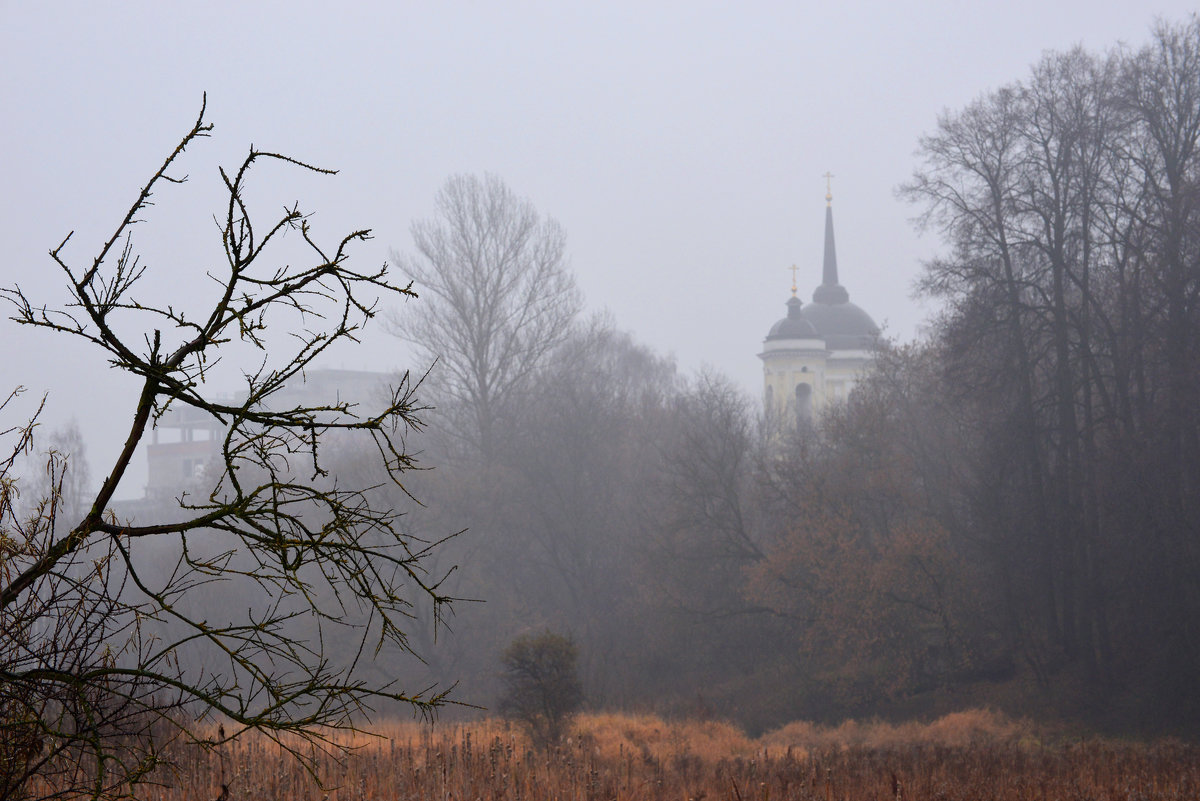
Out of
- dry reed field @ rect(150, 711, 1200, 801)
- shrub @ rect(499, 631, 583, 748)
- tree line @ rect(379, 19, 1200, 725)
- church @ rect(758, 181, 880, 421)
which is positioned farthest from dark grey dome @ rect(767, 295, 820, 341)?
shrub @ rect(499, 631, 583, 748)

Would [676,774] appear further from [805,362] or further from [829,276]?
[829,276]

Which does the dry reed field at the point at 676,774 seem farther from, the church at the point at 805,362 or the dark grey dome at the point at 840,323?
the dark grey dome at the point at 840,323

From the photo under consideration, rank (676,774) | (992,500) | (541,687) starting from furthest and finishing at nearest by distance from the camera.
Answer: (992,500), (541,687), (676,774)

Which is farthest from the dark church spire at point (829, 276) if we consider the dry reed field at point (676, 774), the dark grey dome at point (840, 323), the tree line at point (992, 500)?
the dry reed field at point (676, 774)

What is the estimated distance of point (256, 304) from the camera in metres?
3.85

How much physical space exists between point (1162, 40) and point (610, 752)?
2215cm

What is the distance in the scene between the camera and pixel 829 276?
89125 millimetres

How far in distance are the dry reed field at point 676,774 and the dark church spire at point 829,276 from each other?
219 ft

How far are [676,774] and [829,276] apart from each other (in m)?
80.2

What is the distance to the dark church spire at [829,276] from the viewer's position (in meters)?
85.1

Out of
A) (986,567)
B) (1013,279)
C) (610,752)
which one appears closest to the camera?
(610,752)

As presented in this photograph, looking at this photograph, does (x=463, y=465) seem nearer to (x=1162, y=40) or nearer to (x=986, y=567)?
(x=986, y=567)

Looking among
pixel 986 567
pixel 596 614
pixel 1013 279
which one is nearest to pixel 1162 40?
pixel 1013 279

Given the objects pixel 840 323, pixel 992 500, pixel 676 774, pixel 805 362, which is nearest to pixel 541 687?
pixel 676 774
